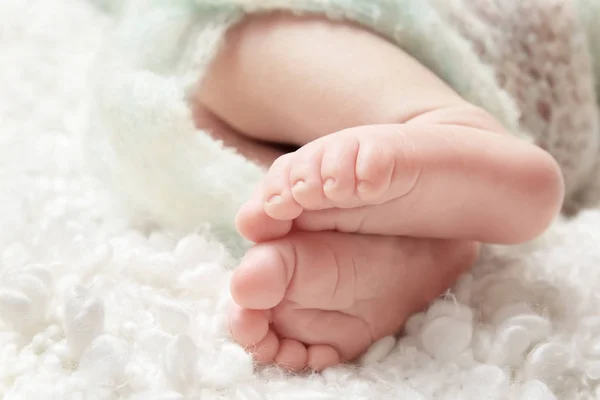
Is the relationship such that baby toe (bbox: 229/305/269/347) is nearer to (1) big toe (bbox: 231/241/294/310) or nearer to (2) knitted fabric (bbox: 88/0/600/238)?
(1) big toe (bbox: 231/241/294/310)

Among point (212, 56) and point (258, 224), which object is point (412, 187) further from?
point (212, 56)

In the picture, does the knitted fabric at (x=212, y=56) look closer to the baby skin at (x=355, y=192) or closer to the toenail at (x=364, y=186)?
the baby skin at (x=355, y=192)

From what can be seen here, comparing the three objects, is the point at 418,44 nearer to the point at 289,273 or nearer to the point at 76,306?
the point at 289,273

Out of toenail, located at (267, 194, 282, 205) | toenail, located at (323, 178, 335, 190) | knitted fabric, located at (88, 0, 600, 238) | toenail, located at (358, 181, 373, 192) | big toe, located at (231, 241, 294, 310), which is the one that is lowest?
big toe, located at (231, 241, 294, 310)

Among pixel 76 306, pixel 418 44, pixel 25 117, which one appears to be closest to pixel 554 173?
pixel 418 44

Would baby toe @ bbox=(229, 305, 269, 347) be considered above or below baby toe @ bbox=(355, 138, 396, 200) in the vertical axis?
below

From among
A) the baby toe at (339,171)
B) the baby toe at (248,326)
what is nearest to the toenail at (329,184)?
the baby toe at (339,171)

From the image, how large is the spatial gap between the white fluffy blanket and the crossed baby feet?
0.03m

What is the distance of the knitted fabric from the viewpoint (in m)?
0.68

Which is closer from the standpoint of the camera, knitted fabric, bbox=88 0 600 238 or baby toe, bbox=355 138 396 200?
baby toe, bbox=355 138 396 200

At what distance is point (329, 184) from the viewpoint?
500 millimetres

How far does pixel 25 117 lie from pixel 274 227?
0.54 m

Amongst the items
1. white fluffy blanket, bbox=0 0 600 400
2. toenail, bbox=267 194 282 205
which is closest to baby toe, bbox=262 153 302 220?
toenail, bbox=267 194 282 205

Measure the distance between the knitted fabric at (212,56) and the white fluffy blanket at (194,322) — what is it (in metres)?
0.06
